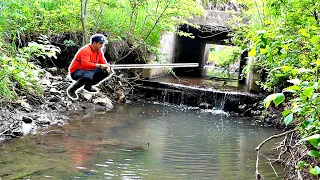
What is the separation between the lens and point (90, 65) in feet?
19.6

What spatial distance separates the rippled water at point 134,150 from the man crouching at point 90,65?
1.16 meters

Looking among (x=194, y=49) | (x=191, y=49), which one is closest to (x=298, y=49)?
(x=191, y=49)

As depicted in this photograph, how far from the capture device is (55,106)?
897cm

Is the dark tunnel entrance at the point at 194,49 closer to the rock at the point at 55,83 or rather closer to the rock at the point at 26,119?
the rock at the point at 55,83

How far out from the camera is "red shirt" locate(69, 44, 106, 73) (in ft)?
19.6

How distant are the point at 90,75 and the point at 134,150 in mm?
1532

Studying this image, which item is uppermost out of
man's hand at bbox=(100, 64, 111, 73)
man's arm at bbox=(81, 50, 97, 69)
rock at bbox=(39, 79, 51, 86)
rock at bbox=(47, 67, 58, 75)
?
man's arm at bbox=(81, 50, 97, 69)

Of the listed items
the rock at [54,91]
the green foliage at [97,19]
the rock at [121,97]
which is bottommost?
the rock at [121,97]

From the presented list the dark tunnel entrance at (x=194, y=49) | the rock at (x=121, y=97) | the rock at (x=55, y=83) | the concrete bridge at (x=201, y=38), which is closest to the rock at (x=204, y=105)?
the rock at (x=121, y=97)

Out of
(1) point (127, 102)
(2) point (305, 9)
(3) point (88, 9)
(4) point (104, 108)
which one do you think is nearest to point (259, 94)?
(1) point (127, 102)

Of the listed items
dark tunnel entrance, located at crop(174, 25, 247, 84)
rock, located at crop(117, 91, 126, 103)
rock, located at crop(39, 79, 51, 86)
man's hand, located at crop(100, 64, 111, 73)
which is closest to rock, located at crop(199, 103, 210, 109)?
rock, located at crop(117, 91, 126, 103)

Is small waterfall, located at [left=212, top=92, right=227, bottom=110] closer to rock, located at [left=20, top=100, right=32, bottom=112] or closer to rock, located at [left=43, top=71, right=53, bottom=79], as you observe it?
rock, located at [left=43, top=71, right=53, bottom=79]

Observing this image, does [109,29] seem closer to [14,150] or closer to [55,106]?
[55,106]

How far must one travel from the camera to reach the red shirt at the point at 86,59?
19.6 feet
